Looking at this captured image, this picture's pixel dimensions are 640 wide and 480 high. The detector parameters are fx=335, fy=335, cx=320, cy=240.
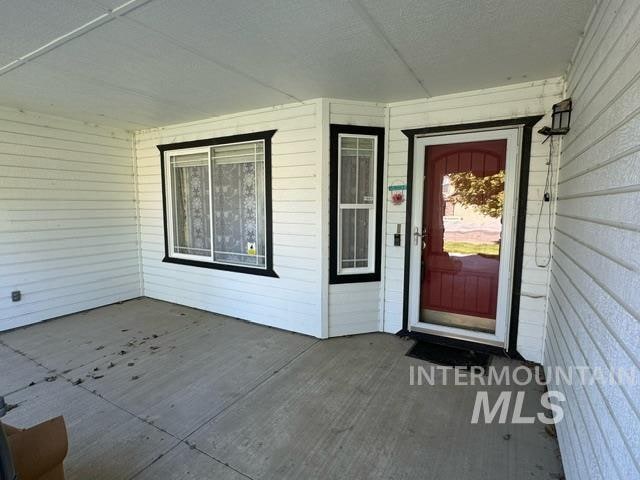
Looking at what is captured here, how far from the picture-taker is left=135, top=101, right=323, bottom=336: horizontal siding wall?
11.6 feet

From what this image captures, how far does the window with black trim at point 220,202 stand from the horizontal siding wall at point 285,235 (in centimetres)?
11

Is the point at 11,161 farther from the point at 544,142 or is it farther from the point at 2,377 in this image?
the point at 544,142

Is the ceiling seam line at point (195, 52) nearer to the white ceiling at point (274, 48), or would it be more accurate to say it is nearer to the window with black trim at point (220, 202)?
the white ceiling at point (274, 48)

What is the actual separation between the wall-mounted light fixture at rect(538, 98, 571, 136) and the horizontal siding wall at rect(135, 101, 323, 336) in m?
1.98

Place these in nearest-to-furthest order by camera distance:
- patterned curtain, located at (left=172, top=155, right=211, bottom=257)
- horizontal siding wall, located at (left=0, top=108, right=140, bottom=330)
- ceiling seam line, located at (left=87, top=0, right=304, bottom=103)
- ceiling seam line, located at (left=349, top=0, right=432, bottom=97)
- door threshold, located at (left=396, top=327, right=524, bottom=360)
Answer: ceiling seam line, located at (left=349, top=0, right=432, bottom=97)
ceiling seam line, located at (left=87, top=0, right=304, bottom=103)
door threshold, located at (left=396, top=327, right=524, bottom=360)
horizontal siding wall, located at (left=0, top=108, right=140, bottom=330)
patterned curtain, located at (left=172, top=155, right=211, bottom=257)

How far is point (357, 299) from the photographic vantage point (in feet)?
12.0

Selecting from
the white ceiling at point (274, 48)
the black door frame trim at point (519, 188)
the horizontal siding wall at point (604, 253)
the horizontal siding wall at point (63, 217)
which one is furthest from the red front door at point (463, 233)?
the horizontal siding wall at point (63, 217)

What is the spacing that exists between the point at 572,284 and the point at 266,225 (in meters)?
2.85

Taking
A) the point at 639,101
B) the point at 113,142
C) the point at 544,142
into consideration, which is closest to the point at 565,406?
the point at 639,101

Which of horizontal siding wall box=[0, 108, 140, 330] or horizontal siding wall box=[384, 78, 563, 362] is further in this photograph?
horizontal siding wall box=[0, 108, 140, 330]

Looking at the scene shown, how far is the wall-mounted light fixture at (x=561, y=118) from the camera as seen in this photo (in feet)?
8.03

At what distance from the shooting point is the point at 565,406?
1931mm

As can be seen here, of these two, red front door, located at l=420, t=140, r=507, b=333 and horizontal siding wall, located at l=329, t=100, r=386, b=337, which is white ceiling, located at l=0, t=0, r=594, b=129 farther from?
red front door, located at l=420, t=140, r=507, b=333

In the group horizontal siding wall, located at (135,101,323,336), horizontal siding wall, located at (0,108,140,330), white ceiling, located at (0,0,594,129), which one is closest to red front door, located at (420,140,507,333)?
white ceiling, located at (0,0,594,129)
